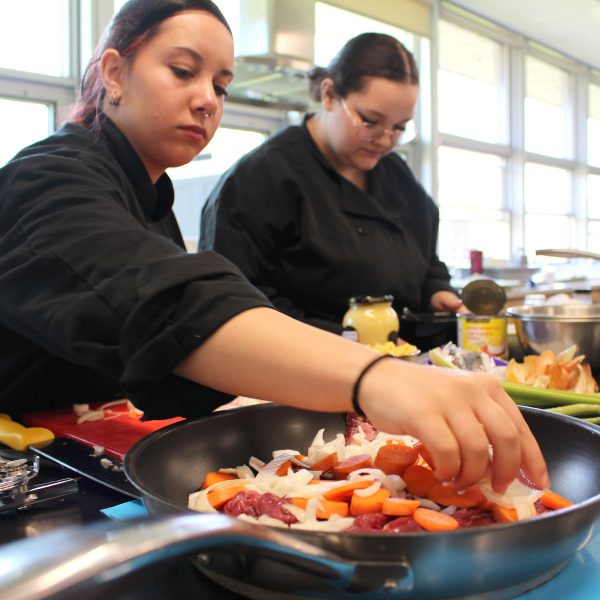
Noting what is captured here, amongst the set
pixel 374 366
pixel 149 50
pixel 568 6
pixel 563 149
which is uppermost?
pixel 568 6

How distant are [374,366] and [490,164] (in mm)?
6477

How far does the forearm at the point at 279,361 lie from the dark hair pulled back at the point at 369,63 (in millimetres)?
1446

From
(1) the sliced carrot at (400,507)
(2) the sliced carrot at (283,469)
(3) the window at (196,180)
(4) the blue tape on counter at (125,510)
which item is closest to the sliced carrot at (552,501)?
(1) the sliced carrot at (400,507)

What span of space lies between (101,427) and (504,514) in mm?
650

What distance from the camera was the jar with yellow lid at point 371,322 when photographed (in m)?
1.53

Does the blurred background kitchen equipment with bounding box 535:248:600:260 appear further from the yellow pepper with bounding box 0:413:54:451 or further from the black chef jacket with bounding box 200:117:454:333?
the yellow pepper with bounding box 0:413:54:451

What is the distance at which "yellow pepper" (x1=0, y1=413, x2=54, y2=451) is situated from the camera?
0.89 meters

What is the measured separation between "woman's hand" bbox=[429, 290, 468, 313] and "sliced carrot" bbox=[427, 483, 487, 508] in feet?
5.11

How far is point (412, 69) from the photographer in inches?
77.3

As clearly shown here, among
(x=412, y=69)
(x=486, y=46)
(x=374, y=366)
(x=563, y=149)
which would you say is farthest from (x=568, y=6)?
(x=374, y=366)

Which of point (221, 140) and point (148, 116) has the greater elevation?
point (221, 140)

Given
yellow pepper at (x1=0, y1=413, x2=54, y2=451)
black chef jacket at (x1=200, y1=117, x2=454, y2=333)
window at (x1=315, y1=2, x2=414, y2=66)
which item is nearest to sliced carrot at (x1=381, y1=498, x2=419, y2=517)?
yellow pepper at (x1=0, y1=413, x2=54, y2=451)

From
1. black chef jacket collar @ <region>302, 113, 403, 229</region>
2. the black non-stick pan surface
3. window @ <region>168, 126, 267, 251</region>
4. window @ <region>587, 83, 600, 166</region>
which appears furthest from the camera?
window @ <region>587, 83, 600, 166</region>

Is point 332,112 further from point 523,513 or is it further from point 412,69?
point 523,513
